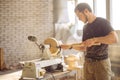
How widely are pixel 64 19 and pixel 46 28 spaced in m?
0.71

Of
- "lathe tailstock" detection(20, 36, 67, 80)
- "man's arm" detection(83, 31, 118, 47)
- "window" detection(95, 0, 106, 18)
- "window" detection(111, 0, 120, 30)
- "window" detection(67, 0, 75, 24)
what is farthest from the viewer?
"window" detection(67, 0, 75, 24)

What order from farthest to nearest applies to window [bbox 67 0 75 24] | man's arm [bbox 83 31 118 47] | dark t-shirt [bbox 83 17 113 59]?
window [bbox 67 0 75 24] < dark t-shirt [bbox 83 17 113 59] < man's arm [bbox 83 31 118 47]

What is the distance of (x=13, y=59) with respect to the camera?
6656 mm

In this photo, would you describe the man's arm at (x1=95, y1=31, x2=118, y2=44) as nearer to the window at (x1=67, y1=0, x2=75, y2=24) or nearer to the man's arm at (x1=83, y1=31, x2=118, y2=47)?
the man's arm at (x1=83, y1=31, x2=118, y2=47)

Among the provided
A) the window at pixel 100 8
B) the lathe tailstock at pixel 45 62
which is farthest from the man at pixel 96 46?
the window at pixel 100 8

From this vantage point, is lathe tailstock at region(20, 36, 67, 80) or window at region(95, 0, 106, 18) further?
window at region(95, 0, 106, 18)

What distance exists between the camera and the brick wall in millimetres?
6598

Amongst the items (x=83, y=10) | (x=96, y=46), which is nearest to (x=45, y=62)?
(x=96, y=46)

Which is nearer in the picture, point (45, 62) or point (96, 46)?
point (96, 46)

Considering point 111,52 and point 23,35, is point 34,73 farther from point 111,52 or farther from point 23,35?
point 23,35

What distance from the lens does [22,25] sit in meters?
6.70

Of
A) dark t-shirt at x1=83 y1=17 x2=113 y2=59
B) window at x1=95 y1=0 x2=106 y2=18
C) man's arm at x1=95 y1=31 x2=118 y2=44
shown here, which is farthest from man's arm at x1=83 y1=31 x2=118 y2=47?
window at x1=95 y1=0 x2=106 y2=18

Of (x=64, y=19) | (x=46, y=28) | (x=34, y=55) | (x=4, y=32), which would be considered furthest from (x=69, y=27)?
(x=4, y=32)

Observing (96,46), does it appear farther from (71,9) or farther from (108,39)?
(71,9)
